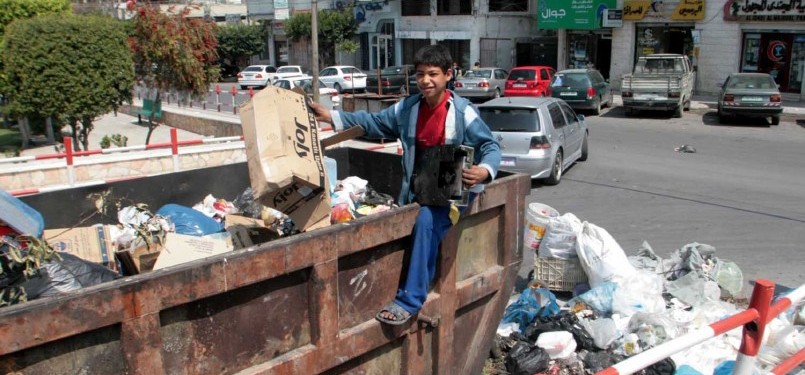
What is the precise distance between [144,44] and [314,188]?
12.6 metres

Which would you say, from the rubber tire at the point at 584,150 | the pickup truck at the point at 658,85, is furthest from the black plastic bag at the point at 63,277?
the pickup truck at the point at 658,85

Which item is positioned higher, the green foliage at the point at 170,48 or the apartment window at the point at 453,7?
the apartment window at the point at 453,7

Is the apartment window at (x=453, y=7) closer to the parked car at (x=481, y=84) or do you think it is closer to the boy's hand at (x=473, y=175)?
the parked car at (x=481, y=84)

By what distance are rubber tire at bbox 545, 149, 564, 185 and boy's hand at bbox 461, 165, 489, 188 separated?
28.2 ft

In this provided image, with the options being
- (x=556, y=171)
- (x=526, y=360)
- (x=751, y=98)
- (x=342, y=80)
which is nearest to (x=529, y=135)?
(x=556, y=171)

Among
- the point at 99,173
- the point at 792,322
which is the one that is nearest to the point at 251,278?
the point at 792,322

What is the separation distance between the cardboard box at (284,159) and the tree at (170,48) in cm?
1200

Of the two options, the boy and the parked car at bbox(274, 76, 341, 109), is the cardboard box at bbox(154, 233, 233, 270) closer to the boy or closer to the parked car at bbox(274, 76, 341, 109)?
the boy

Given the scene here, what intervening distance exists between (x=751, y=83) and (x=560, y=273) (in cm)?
1594

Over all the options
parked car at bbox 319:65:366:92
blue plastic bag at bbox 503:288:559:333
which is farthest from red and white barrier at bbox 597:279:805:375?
parked car at bbox 319:65:366:92

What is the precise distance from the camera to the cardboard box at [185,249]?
10.3ft

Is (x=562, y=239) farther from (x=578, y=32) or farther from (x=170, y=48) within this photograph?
(x=578, y=32)

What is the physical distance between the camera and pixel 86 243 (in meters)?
3.58

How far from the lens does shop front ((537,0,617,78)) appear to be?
2942 cm
